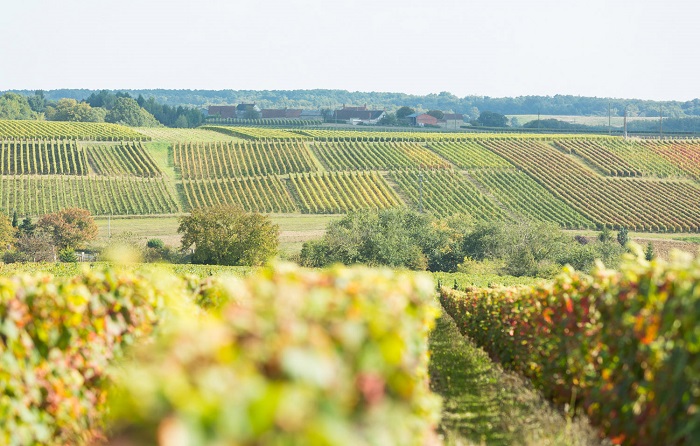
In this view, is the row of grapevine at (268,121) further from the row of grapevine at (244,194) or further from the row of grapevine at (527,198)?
the row of grapevine at (244,194)

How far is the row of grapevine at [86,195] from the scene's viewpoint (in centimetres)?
7688

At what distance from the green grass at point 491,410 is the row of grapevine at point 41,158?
76169mm

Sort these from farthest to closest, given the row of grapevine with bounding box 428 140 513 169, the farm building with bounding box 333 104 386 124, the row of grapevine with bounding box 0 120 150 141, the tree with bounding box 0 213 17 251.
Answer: the farm building with bounding box 333 104 386 124
the row of grapevine with bounding box 0 120 150 141
the row of grapevine with bounding box 428 140 513 169
the tree with bounding box 0 213 17 251

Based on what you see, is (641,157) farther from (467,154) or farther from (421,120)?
(421,120)

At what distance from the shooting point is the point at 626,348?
6684mm

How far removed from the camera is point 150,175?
87500 millimetres

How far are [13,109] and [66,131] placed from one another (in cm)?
6723

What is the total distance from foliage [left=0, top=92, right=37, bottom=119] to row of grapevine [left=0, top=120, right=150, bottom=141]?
54442 mm

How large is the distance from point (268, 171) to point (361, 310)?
87.0 metres

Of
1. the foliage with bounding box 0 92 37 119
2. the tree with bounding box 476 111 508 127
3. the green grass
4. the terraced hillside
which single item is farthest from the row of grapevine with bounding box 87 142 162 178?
the tree with bounding box 476 111 508 127

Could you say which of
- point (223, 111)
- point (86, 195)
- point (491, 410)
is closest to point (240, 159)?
point (86, 195)

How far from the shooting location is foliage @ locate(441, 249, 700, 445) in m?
5.44

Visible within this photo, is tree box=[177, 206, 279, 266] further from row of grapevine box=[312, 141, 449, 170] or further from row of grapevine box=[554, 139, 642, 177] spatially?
row of grapevine box=[554, 139, 642, 177]

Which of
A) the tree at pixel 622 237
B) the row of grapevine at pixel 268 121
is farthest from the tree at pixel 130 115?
the tree at pixel 622 237
